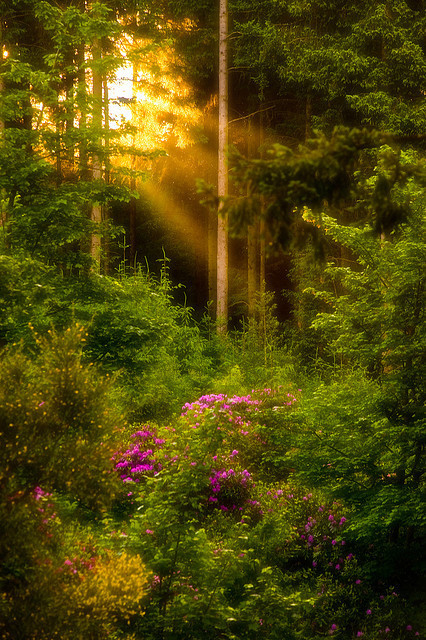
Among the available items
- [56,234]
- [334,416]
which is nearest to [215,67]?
[56,234]

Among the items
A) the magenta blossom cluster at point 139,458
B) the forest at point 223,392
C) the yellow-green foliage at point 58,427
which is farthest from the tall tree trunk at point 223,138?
the yellow-green foliage at point 58,427

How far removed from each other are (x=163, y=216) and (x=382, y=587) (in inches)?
894

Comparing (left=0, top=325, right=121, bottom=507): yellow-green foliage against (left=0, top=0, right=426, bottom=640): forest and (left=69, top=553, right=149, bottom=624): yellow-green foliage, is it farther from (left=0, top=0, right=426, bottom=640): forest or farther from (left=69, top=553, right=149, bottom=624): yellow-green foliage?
(left=69, top=553, right=149, bottom=624): yellow-green foliage

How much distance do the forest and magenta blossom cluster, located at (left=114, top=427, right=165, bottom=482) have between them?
0.14 ft

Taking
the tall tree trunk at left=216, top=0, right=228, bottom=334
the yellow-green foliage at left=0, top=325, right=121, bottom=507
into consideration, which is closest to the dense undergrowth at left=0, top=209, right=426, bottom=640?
the yellow-green foliage at left=0, top=325, right=121, bottom=507

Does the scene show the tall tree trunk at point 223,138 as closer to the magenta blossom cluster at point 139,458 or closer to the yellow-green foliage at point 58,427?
the magenta blossom cluster at point 139,458

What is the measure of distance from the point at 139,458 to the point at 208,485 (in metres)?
2.21

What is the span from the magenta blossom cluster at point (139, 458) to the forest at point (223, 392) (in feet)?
0.14

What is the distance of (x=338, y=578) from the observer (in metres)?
7.14

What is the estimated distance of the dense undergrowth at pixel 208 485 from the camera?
388 cm

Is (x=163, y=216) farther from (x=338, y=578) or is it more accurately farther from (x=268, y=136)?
(x=338, y=578)

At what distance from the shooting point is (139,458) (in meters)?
A: 9.59

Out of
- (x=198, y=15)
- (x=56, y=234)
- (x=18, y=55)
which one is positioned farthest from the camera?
(x=198, y=15)

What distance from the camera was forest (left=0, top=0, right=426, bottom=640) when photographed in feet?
12.2
